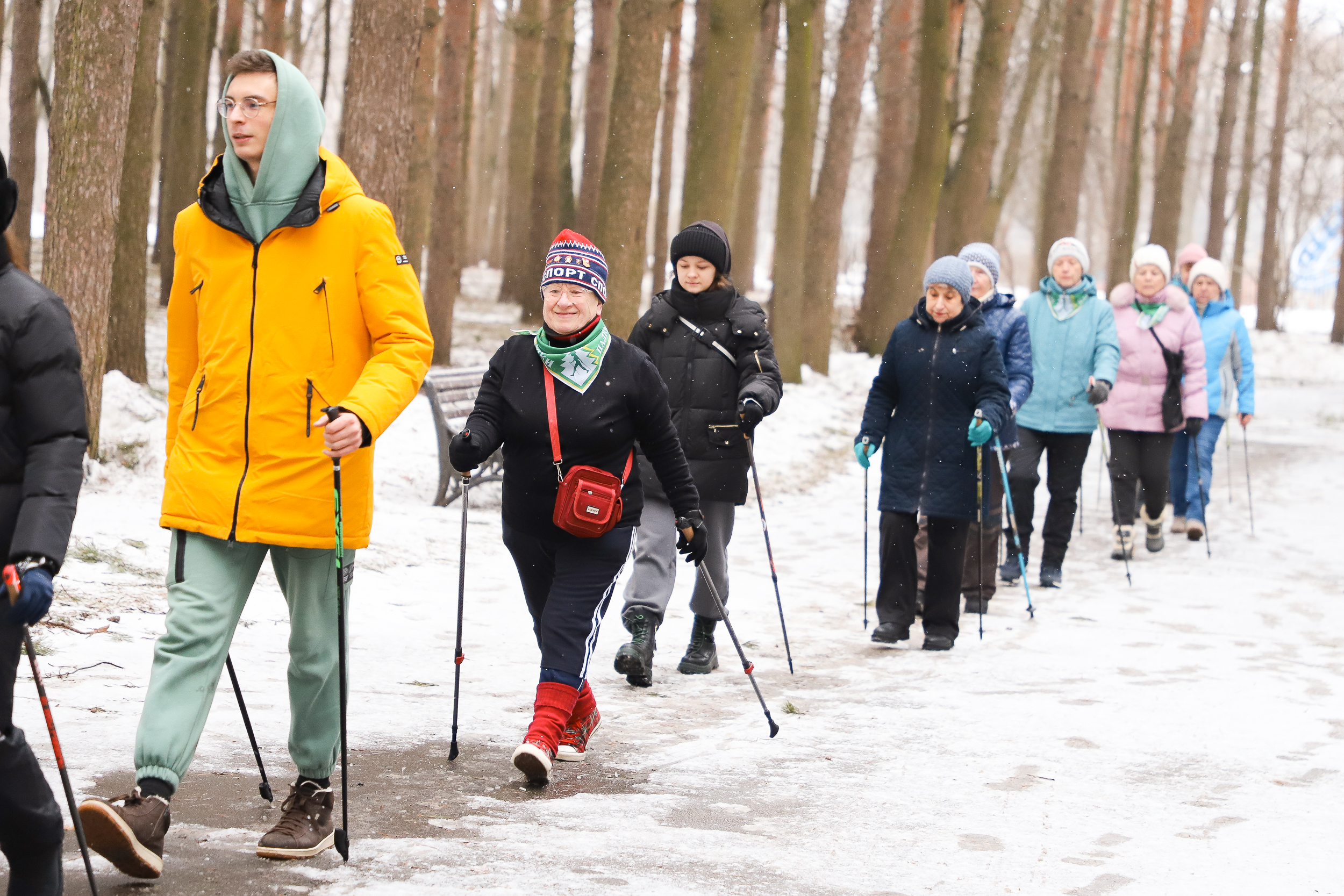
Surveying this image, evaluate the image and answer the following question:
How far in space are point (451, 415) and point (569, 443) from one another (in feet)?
18.3

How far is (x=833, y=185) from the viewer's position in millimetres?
19422

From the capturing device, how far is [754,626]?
7875 millimetres

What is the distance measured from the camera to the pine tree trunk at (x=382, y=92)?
11.4 m

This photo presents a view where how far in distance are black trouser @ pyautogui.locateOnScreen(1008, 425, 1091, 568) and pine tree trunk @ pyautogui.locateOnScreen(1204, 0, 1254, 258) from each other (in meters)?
19.4

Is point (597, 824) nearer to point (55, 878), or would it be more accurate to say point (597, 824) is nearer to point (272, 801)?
point (272, 801)

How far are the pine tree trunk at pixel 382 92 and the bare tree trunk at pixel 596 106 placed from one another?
7538 mm

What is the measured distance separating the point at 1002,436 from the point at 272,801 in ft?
18.5

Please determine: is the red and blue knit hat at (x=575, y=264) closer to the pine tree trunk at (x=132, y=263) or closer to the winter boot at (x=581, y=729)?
the winter boot at (x=581, y=729)

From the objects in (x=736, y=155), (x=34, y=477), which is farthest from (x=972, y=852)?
(x=736, y=155)

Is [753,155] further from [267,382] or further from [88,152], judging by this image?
[267,382]

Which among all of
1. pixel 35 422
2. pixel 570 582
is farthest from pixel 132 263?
pixel 35 422

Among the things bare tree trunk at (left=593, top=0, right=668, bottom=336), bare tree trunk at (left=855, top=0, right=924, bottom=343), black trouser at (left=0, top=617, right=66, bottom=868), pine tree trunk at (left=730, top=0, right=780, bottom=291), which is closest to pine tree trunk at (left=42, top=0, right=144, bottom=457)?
bare tree trunk at (left=593, top=0, right=668, bottom=336)

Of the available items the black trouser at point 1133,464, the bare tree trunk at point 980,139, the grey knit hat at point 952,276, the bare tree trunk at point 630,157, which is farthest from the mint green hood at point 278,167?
the bare tree trunk at point 980,139

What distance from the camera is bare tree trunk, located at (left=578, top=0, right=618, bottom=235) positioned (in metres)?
19.9
